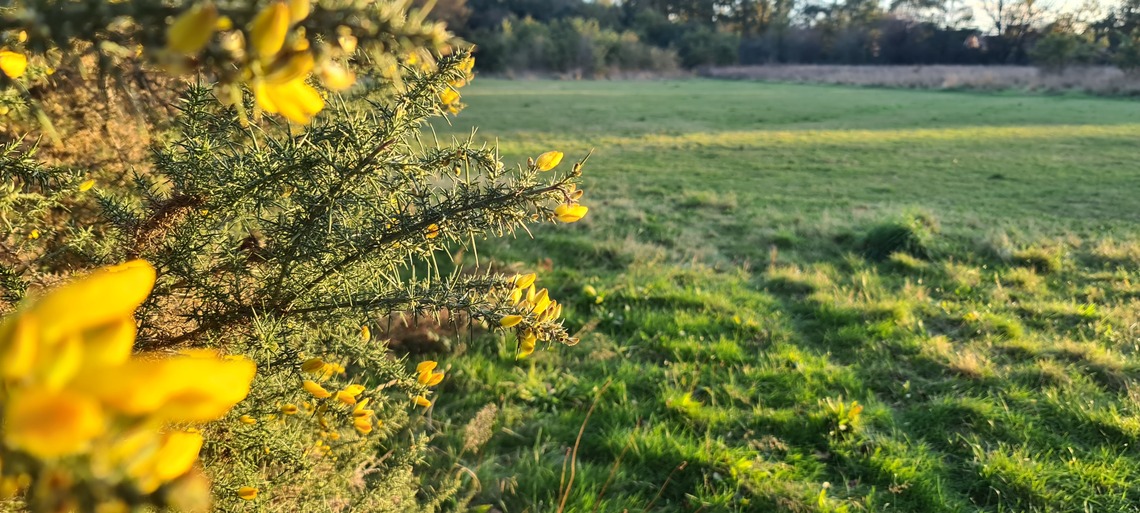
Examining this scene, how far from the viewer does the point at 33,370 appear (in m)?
0.40

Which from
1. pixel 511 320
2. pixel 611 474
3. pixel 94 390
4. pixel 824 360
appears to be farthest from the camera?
pixel 824 360

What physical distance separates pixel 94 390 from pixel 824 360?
367cm

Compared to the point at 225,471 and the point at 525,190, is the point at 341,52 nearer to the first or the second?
the point at 525,190

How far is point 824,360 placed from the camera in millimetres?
3602

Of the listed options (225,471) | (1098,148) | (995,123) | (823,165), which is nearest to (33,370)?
(225,471)

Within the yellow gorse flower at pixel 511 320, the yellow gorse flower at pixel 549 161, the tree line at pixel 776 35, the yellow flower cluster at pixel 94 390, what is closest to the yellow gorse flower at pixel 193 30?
the yellow flower cluster at pixel 94 390

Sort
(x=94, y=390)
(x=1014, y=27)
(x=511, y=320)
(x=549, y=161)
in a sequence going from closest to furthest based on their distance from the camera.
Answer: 1. (x=94, y=390)
2. (x=549, y=161)
3. (x=511, y=320)
4. (x=1014, y=27)

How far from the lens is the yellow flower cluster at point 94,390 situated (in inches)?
15.0

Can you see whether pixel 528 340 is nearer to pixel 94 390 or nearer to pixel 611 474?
pixel 94 390

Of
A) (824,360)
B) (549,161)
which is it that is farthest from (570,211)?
(824,360)

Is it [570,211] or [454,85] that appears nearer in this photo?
[570,211]

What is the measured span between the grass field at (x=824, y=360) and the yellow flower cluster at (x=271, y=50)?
76.4 inches

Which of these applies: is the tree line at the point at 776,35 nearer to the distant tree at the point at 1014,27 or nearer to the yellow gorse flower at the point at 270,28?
the distant tree at the point at 1014,27

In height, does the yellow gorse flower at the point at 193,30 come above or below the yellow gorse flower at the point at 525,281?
above
